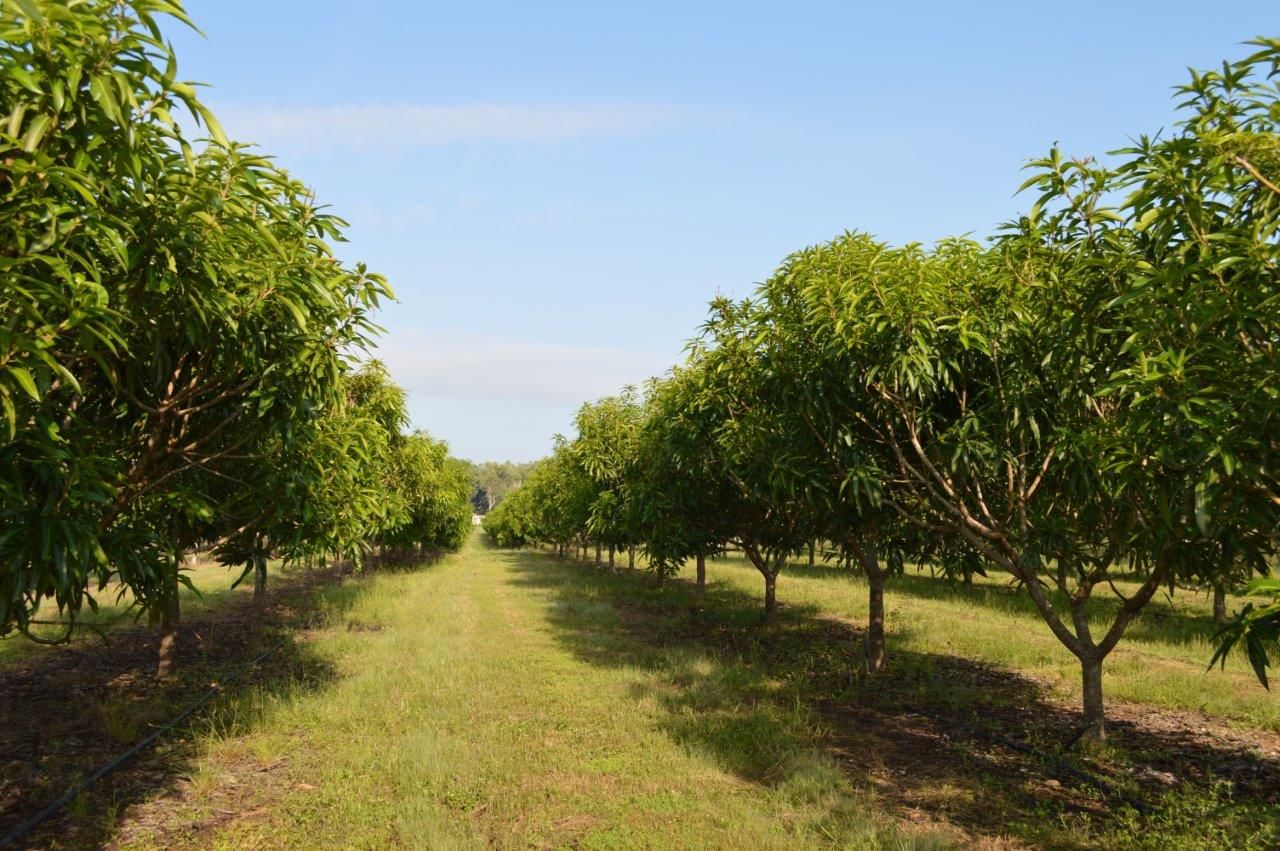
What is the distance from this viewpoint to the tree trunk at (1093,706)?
9.74 m

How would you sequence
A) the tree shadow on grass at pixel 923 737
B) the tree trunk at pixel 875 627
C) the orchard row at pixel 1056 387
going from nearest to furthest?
the orchard row at pixel 1056 387 → the tree shadow on grass at pixel 923 737 → the tree trunk at pixel 875 627

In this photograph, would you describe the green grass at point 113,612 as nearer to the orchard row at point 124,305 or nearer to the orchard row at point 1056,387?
the orchard row at point 124,305

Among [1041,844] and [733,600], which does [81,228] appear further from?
[733,600]

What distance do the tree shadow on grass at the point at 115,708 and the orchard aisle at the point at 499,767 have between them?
1.12 ft

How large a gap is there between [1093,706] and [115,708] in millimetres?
14138

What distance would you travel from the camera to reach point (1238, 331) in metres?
→ 5.31

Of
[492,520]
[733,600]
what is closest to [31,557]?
[733,600]

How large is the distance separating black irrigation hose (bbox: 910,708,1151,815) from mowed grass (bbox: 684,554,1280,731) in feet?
11.2

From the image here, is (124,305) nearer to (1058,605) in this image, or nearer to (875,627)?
(875,627)

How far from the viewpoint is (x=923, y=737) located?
1086 centimetres

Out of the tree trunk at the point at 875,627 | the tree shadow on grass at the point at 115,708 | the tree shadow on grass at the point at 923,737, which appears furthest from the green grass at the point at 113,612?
the tree trunk at the point at 875,627

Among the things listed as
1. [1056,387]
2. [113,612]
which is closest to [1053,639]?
[1056,387]

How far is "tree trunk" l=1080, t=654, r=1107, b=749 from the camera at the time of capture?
9742 mm

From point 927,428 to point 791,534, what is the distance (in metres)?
8.18
